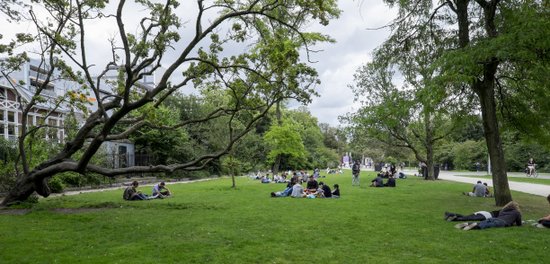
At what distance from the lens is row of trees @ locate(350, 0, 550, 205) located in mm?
11844

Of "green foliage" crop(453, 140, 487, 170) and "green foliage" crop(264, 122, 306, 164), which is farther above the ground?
"green foliage" crop(264, 122, 306, 164)

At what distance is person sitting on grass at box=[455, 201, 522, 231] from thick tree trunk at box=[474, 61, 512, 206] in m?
4.29

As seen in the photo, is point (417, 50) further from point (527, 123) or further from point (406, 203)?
point (406, 203)

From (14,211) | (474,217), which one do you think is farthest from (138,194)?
(474,217)

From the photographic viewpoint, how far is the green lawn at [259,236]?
7273 mm

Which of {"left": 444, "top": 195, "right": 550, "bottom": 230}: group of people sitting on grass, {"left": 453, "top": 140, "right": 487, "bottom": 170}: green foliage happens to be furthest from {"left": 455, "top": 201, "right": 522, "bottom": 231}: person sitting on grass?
{"left": 453, "top": 140, "right": 487, "bottom": 170}: green foliage

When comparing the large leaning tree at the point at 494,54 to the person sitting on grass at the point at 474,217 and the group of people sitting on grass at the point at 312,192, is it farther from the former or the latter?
the group of people sitting on grass at the point at 312,192

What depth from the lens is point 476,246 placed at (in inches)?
317

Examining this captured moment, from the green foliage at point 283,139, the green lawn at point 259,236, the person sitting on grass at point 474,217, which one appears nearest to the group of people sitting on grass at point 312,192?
the green lawn at point 259,236

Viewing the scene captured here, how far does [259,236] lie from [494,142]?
10.1m

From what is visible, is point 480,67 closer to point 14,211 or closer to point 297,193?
point 297,193

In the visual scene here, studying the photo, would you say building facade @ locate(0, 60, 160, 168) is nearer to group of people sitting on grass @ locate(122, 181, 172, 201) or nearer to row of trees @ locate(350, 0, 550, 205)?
group of people sitting on grass @ locate(122, 181, 172, 201)

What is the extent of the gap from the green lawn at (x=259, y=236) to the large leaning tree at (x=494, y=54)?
356cm

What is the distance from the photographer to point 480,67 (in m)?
13.1
